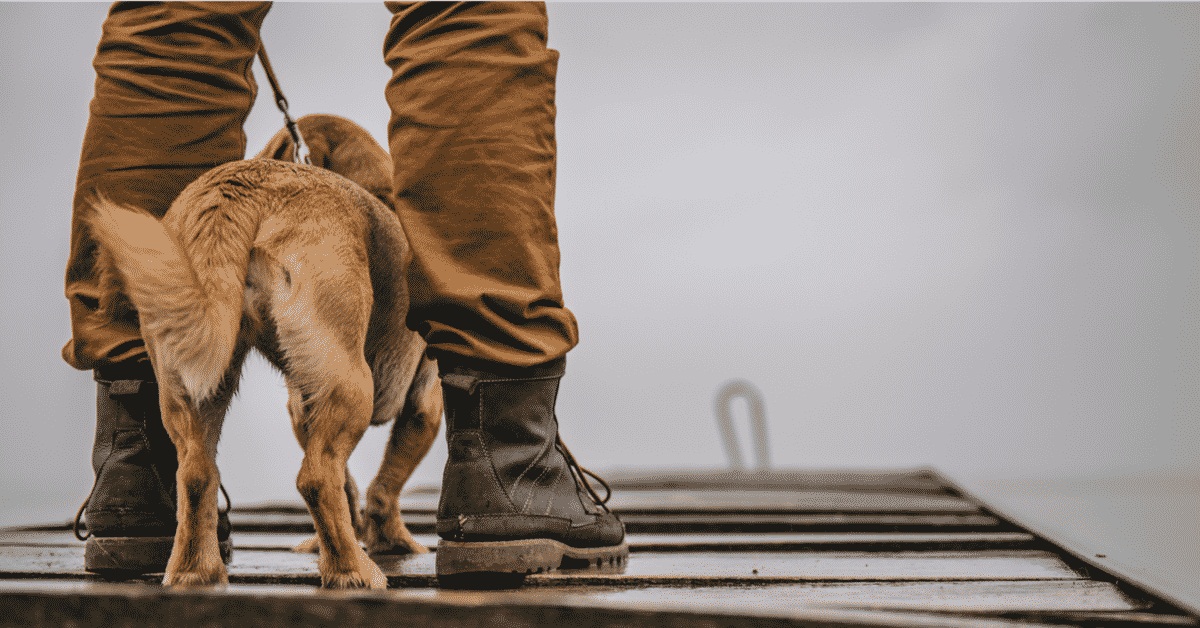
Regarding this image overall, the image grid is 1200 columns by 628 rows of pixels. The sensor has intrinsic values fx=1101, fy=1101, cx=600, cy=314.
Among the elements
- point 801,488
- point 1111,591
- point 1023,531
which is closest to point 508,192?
point 1111,591

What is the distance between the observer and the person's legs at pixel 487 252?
1488mm

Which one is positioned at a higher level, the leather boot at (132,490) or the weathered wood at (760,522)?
the leather boot at (132,490)

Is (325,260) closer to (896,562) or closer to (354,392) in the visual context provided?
(354,392)

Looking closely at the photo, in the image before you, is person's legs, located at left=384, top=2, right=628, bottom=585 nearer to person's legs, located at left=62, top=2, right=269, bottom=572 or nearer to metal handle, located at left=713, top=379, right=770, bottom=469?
person's legs, located at left=62, top=2, right=269, bottom=572

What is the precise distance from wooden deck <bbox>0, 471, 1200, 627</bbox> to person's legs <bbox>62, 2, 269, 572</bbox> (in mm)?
175

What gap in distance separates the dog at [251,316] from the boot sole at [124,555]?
0.71 feet

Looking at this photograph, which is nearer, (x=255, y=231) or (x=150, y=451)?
(x=255, y=231)

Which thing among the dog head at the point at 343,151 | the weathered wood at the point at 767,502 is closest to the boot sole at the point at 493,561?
the dog head at the point at 343,151

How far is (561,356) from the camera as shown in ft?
5.20

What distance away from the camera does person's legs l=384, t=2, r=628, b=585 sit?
1.49 meters

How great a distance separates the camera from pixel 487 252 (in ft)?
4.94

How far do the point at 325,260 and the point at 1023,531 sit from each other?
146 cm

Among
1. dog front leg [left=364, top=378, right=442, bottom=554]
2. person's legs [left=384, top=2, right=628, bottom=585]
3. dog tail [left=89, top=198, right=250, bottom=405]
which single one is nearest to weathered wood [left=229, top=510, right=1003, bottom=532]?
dog front leg [left=364, top=378, right=442, bottom=554]

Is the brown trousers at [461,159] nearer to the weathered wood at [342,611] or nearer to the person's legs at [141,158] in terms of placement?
the person's legs at [141,158]
